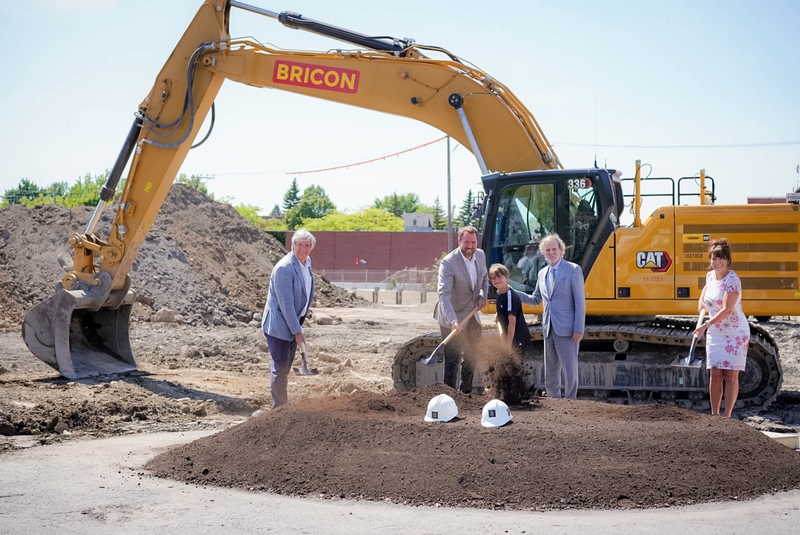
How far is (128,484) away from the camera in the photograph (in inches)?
234

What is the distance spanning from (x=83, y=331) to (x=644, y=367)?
736 centimetres

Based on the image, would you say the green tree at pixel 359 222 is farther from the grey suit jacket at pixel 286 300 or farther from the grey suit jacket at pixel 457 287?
the grey suit jacket at pixel 286 300

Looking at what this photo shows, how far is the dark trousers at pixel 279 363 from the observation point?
770 cm

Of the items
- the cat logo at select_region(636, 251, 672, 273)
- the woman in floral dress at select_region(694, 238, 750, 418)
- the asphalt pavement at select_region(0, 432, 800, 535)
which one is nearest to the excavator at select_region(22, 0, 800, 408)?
the cat logo at select_region(636, 251, 672, 273)

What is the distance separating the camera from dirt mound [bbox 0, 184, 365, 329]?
2086cm

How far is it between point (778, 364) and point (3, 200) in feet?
268

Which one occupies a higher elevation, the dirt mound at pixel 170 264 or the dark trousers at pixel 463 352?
the dirt mound at pixel 170 264

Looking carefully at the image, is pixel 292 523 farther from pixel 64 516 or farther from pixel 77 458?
pixel 77 458

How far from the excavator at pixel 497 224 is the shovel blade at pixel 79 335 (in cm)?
2

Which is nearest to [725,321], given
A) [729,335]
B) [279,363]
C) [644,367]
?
[729,335]

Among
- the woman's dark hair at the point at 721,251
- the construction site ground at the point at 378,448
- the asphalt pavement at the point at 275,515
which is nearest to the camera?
the asphalt pavement at the point at 275,515

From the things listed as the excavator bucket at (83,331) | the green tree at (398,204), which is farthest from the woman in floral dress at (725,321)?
the green tree at (398,204)

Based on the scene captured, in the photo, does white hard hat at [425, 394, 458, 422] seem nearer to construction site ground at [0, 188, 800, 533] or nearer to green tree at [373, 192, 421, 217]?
construction site ground at [0, 188, 800, 533]

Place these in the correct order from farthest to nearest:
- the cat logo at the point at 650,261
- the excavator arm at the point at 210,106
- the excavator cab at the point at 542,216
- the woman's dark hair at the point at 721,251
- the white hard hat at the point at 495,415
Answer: the excavator arm at the point at 210,106 → the cat logo at the point at 650,261 → the excavator cab at the point at 542,216 → the woman's dark hair at the point at 721,251 → the white hard hat at the point at 495,415
